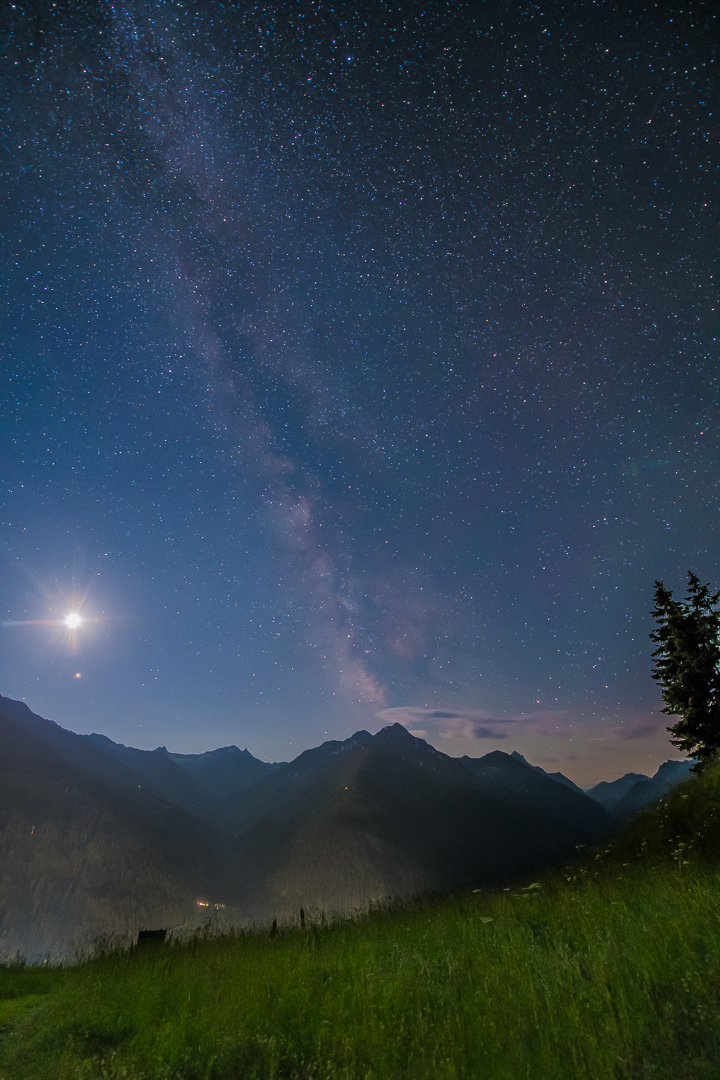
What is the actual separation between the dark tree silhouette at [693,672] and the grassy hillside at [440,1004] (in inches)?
700

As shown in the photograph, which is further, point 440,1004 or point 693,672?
A: point 693,672

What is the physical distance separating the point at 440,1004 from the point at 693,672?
81.5 feet

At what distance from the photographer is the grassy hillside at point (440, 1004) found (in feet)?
13.6

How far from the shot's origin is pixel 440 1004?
5.27m

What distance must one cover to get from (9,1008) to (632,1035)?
10717 mm

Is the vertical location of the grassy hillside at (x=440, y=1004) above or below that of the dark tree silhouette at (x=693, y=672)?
below

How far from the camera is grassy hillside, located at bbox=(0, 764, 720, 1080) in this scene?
4.14 m

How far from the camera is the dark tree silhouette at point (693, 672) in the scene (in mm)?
23750

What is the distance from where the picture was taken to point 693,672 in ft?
78.6

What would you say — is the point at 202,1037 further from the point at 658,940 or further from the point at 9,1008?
the point at 9,1008

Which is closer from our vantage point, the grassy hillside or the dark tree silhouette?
the grassy hillside

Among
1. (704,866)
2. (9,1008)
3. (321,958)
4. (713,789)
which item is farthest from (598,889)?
(9,1008)

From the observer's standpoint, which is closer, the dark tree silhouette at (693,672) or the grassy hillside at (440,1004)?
the grassy hillside at (440,1004)

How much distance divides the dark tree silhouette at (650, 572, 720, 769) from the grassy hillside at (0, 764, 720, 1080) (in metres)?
17.8
